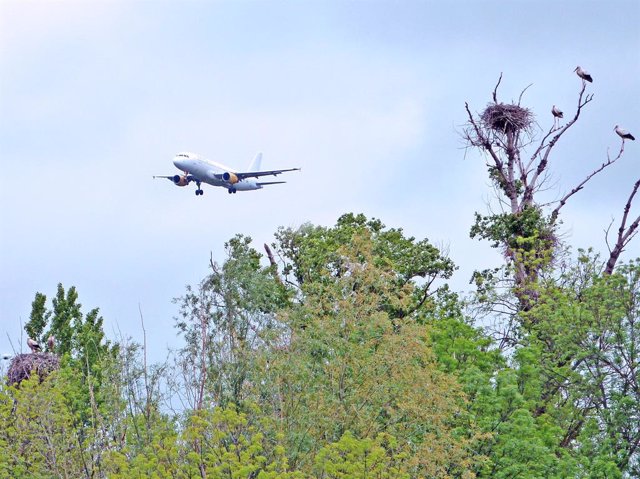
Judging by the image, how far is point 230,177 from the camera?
71875mm

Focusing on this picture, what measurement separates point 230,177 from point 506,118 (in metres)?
22.9

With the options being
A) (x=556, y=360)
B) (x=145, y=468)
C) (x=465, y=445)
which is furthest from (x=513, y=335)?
(x=145, y=468)

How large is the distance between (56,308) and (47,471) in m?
25.1

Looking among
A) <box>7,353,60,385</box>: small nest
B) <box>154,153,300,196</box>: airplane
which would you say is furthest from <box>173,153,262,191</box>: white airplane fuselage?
<box>7,353,60,385</box>: small nest

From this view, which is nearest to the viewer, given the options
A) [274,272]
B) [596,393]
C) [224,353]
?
[224,353]

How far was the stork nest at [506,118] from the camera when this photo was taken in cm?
5262

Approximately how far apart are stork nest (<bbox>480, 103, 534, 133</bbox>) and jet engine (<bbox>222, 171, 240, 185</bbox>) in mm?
21884

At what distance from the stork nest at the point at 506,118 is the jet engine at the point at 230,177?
71.8 feet

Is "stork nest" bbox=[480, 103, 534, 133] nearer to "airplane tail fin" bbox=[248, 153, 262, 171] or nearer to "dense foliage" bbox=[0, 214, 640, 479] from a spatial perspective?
"dense foliage" bbox=[0, 214, 640, 479]

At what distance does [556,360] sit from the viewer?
38.2 m

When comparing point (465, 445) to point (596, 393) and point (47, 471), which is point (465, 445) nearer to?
point (596, 393)

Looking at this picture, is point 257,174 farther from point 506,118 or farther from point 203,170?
point 506,118

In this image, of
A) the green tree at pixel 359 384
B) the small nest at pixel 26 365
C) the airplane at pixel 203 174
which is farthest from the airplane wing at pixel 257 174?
the green tree at pixel 359 384

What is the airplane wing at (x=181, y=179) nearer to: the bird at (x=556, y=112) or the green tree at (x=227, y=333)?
the bird at (x=556, y=112)
